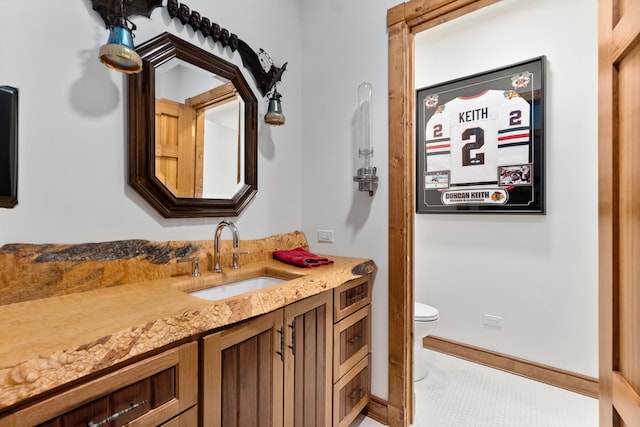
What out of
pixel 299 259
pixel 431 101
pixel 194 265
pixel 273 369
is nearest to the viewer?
pixel 273 369

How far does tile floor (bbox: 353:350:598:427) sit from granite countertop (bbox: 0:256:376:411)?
1.24 meters

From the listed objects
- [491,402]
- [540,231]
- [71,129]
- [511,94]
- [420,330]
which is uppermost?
[511,94]

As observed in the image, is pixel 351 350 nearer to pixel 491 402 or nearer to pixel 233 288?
Answer: pixel 233 288

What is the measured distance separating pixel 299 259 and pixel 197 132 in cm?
85

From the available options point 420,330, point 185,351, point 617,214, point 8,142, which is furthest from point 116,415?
point 420,330

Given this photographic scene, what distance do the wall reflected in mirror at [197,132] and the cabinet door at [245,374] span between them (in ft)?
2.60

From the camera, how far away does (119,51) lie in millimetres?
1068

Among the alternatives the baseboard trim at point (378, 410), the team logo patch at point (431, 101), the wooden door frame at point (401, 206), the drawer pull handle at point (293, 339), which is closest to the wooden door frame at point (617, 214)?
the wooden door frame at point (401, 206)

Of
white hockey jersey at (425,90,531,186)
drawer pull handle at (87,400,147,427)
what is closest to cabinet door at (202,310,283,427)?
drawer pull handle at (87,400,147,427)

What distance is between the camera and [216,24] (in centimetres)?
163

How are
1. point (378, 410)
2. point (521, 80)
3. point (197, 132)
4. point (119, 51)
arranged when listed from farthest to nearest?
point (521, 80) < point (378, 410) < point (197, 132) < point (119, 51)

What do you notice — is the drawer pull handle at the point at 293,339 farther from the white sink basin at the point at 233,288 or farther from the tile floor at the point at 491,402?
the tile floor at the point at 491,402

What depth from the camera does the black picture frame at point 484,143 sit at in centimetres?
216

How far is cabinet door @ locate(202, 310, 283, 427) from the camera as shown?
951 millimetres
